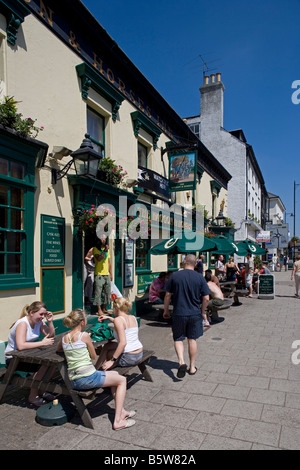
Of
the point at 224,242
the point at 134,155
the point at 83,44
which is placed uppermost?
the point at 83,44

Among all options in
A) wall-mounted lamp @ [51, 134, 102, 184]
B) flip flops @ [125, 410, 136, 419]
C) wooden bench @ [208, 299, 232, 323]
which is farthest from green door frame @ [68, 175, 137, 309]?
flip flops @ [125, 410, 136, 419]

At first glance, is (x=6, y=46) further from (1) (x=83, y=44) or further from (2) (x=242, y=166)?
(2) (x=242, y=166)

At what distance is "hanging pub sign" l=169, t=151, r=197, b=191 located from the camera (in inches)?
467

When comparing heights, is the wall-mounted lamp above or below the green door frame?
above

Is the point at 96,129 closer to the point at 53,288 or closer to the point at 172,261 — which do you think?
the point at 53,288

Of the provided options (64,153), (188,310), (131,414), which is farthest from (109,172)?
(131,414)

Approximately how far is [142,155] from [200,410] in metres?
8.80

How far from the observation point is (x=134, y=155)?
10117 millimetres

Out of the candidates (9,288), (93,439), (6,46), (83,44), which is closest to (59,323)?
(9,288)

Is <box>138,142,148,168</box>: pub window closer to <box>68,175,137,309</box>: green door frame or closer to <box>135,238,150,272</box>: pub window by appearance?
<box>135,238,150,272</box>: pub window

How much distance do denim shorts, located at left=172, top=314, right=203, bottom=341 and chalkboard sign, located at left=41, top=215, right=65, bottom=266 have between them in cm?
275

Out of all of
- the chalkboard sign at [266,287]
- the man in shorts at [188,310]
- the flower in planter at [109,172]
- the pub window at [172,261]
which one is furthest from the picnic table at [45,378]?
the chalkboard sign at [266,287]

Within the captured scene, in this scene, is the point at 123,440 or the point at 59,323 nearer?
the point at 123,440
